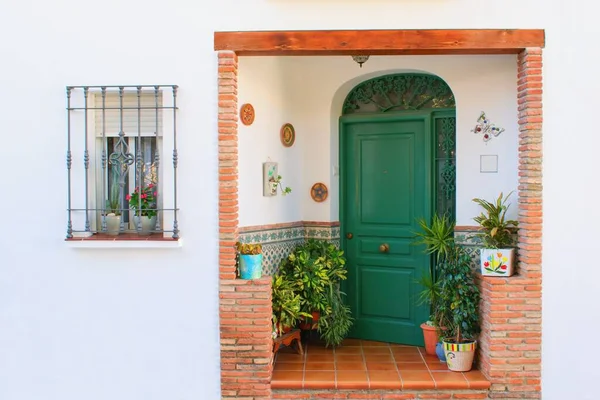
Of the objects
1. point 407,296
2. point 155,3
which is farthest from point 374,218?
point 155,3

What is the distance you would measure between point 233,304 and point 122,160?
165 centimetres

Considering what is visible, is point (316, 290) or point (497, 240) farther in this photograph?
point (316, 290)

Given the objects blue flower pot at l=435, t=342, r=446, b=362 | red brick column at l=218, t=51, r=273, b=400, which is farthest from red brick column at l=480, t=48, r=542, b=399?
red brick column at l=218, t=51, r=273, b=400

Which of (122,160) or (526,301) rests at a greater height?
(122,160)

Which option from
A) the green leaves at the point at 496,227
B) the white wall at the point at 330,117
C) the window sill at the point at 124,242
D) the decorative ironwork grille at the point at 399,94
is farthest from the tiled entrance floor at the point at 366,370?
the decorative ironwork grille at the point at 399,94

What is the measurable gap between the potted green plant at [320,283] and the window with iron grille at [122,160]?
1469mm

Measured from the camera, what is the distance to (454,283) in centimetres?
590

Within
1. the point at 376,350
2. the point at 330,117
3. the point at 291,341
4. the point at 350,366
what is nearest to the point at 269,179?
the point at 330,117

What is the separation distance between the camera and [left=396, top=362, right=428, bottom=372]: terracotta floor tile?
5.95 m

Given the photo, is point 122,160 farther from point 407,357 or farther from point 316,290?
point 407,357

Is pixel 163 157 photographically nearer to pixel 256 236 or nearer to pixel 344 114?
pixel 256 236

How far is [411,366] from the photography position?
604cm

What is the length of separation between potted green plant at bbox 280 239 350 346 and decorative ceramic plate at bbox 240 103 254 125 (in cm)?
144

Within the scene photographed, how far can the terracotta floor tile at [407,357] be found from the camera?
6.27 m
